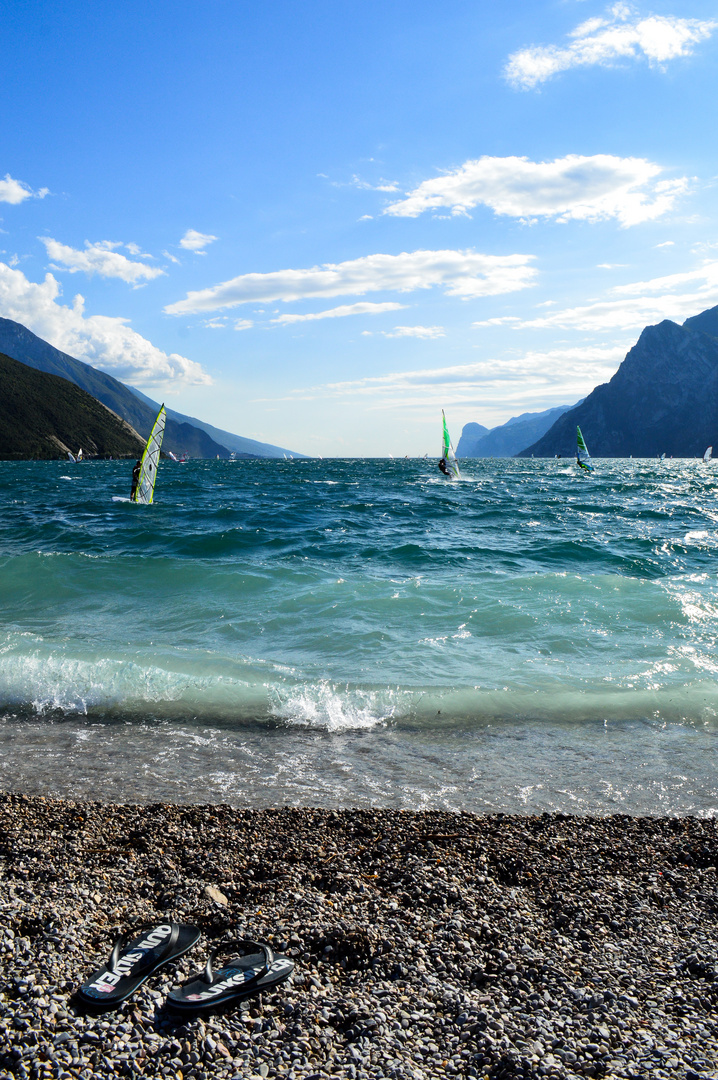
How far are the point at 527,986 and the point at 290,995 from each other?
1299 mm

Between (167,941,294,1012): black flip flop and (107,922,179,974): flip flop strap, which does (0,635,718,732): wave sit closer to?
(107,922,179,974): flip flop strap

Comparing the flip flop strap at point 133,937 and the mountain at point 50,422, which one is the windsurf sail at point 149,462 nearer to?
the flip flop strap at point 133,937

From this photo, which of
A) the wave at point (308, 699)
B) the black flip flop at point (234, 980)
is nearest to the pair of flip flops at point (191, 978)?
the black flip flop at point (234, 980)

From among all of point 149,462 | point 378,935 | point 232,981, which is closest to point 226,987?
point 232,981

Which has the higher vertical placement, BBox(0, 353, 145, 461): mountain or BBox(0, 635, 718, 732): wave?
BBox(0, 353, 145, 461): mountain

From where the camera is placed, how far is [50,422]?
543 feet

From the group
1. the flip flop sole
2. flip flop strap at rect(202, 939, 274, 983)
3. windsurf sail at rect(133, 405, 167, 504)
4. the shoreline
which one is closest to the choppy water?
the shoreline

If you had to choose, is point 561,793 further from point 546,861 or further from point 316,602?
point 316,602

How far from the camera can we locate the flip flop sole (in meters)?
2.97

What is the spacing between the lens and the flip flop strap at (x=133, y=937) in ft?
10.5

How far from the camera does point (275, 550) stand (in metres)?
19.4

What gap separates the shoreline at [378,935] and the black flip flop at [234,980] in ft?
0.21

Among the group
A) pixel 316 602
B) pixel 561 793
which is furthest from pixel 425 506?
pixel 561 793

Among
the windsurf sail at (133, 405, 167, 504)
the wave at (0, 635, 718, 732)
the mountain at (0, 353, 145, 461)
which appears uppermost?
the mountain at (0, 353, 145, 461)
